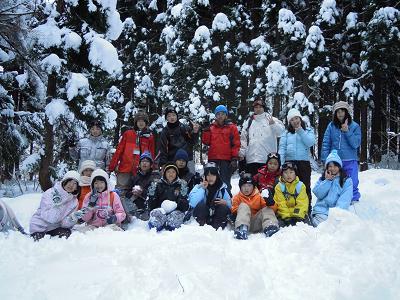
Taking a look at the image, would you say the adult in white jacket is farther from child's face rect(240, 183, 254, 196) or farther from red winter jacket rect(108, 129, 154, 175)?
red winter jacket rect(108, 129, 154, 175)

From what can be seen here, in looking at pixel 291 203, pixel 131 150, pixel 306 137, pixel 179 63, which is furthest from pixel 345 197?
pixel 179 63

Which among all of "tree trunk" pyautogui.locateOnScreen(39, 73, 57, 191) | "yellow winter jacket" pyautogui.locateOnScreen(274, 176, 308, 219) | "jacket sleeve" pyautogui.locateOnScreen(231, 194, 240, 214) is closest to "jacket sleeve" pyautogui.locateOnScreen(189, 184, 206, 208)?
"jacket sleeve" pyautogui.locateOnScreen(231, 194, 240, 214)

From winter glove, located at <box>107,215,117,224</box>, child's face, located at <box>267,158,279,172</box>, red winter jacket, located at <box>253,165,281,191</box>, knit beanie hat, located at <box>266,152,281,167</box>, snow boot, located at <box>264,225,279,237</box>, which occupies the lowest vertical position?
snow boot, located at <box>264,225,279,237</box>

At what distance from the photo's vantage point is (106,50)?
8219 millimetres

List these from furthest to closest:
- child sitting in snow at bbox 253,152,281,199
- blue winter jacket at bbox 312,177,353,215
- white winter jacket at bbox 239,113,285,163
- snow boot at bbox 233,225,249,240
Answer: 1. white winter jacket at bbox 239,113,285,163
2. child sitting in snow at bbox 253,152,281,199
3. blue winter jacket at bbox 312,177,353,215
4. snow boot at bbox 233,225,249,240

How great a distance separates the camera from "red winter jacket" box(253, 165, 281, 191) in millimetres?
6391

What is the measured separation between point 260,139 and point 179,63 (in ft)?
27.9

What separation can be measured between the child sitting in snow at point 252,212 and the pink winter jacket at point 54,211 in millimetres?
2395

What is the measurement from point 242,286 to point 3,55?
8.18 meters

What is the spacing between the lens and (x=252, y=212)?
5777mm

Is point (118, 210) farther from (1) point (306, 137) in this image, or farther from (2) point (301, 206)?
(1) point (306, 137)

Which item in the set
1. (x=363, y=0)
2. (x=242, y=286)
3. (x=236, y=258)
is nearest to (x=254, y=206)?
(x=236, y=258)

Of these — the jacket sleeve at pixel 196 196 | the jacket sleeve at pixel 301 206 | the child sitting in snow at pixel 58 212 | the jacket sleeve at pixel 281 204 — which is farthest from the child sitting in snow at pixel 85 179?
the jacket sleeve at pixel 301 206

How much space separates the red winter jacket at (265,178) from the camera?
21.0 feet
